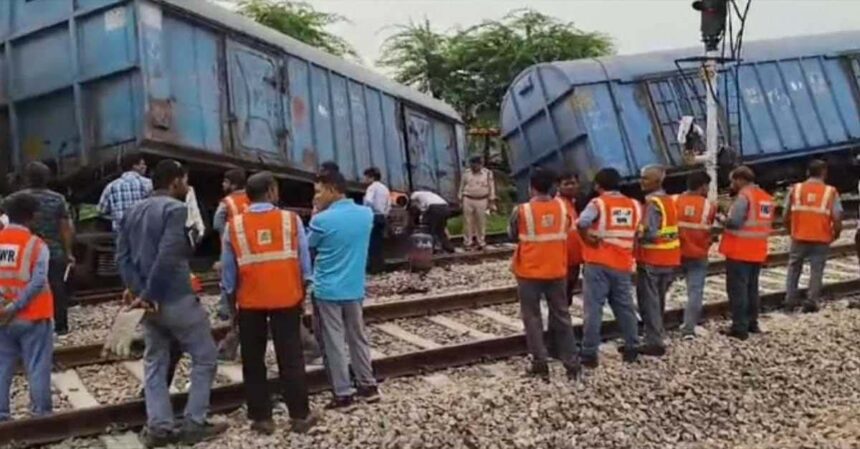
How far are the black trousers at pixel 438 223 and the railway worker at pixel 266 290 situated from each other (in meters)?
8.73

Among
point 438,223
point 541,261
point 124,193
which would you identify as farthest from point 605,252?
point 438,223

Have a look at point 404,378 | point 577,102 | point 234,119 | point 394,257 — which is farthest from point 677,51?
point 404,378

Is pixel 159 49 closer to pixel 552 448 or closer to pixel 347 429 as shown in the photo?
pixel 347 429

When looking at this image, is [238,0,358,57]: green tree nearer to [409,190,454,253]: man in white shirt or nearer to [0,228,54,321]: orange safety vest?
[409,190,454,253]: man in white shirt

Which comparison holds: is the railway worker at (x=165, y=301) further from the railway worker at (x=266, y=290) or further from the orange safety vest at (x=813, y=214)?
the orange safety vest at (x=813, y=214)

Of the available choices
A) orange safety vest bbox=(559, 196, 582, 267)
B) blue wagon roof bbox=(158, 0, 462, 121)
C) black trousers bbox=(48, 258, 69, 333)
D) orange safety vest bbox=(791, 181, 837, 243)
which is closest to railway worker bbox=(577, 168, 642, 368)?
orange safety vest bbox=(559, 196, 582, 267)

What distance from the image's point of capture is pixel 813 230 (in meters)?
9.84

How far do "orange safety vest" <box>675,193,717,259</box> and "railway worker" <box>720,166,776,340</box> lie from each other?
251mm

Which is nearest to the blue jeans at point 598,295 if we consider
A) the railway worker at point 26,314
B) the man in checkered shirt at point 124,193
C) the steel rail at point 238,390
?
the steel rail at point 238,390

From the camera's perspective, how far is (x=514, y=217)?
7.33 metres

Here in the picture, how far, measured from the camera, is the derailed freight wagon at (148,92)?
10.5 m

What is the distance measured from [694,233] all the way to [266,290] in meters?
4.09

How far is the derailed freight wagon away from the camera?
412 inches

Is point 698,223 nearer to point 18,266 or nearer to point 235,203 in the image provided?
point 235,203
